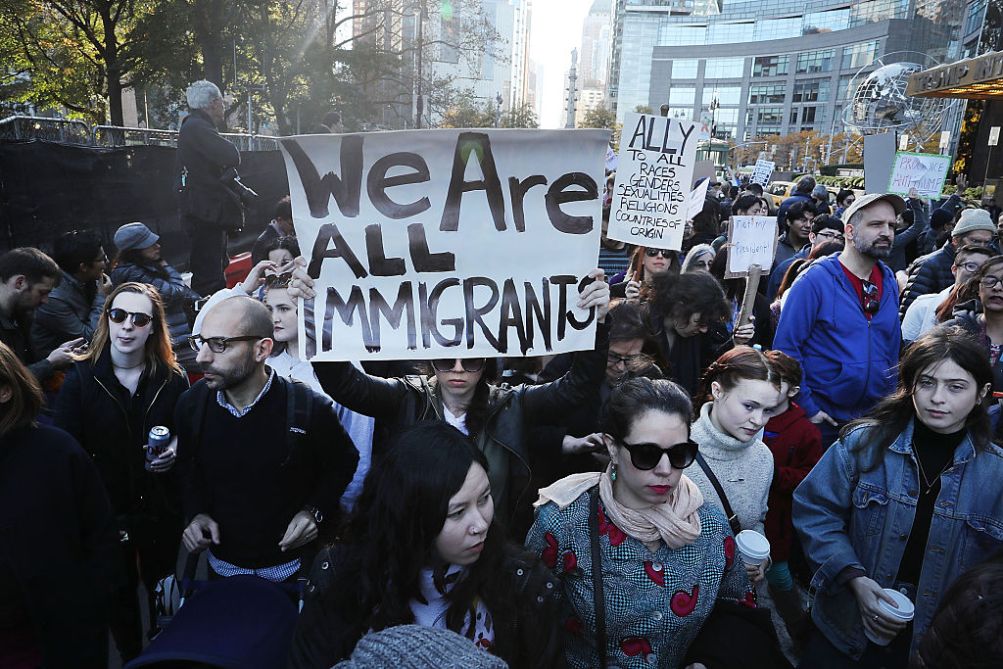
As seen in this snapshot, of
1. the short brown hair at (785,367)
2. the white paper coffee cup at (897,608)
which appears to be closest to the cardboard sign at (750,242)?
the short brown hair at (785,367)

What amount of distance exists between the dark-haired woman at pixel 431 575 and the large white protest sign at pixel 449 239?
28.9 inches

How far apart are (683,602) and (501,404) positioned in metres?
0.99

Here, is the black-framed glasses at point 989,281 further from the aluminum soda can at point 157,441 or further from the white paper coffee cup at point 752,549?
the aluminum soda can at point 157,441

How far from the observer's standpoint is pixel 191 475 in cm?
274

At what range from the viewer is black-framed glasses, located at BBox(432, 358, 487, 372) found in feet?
8.69

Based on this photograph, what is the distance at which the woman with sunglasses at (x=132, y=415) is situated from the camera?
118 inches

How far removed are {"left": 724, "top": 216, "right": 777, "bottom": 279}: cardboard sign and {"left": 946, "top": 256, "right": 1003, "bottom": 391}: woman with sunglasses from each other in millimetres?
1548

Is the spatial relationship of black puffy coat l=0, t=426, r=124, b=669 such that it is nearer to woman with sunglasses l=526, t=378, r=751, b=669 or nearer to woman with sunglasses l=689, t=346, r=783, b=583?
woman with sunglasses l=526, t=378, r=751, b=669

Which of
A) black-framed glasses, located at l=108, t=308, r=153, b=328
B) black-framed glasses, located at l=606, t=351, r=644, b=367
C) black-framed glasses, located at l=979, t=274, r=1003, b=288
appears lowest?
black-framed glasses, located at l=606, t=351, r=644, b=367

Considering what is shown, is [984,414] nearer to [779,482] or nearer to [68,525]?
[779,482]

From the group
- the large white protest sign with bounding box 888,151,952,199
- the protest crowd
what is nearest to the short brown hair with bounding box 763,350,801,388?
the protest crowd

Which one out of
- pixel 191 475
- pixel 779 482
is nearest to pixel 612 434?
pixel 779 482

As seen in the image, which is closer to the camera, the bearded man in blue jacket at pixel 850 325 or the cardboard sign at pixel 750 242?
the bearded man in blue jacket at pixel 850 325

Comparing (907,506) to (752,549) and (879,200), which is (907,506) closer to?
(752,549)
